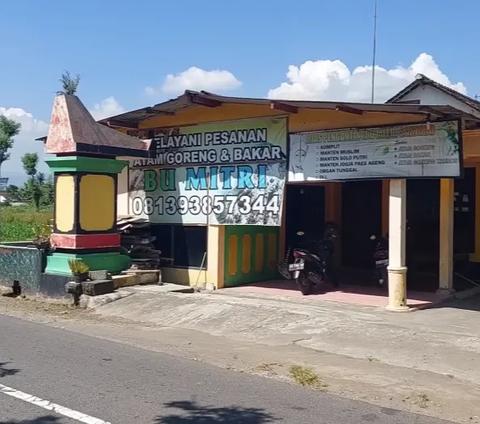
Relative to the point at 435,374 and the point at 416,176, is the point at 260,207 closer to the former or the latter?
the point at 416,176

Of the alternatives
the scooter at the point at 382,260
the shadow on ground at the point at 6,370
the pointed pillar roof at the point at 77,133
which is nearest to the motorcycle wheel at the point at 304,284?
the scooter at the point at 382,260

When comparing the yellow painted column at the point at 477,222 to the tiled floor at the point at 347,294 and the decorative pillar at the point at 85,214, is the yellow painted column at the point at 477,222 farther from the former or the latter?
the decorative pillar at the point at 85,214

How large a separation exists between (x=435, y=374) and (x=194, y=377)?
280 cm

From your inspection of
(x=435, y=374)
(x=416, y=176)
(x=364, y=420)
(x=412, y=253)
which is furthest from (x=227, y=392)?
(x=412, y=253)

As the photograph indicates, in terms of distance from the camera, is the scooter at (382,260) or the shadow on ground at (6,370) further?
the scooter at (382,260)

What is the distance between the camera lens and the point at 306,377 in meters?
7.41

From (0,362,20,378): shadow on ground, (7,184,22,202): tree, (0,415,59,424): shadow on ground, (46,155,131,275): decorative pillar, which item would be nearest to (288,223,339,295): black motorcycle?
(46,155,131,275): decorative pillar

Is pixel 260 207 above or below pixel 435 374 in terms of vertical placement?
above

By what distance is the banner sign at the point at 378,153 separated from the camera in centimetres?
1084

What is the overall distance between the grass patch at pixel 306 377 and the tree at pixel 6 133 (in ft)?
164

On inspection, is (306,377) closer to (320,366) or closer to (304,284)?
(320,366)

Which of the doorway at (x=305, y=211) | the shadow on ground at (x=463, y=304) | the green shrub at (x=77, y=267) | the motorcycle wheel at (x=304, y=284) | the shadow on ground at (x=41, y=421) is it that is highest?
the doorway at (x=305, y=211)

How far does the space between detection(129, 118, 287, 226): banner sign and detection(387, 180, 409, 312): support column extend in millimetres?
2388

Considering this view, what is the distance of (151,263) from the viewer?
49.0 ft
